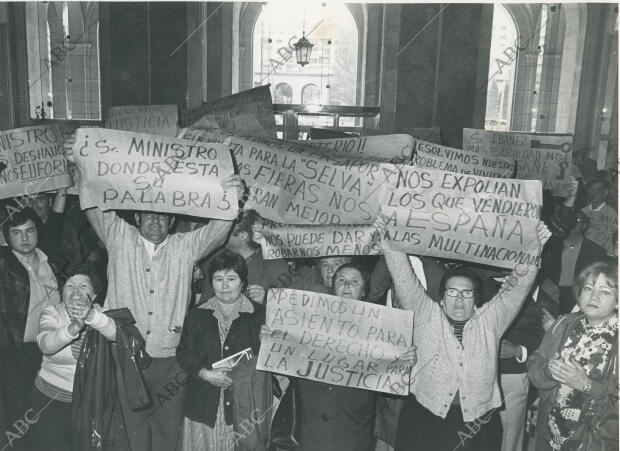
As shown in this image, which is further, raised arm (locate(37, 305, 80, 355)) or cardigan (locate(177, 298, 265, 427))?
cardigan (locate(177, 298, 265, 427))

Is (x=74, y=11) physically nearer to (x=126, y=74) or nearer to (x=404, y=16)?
(x=126, y=74)

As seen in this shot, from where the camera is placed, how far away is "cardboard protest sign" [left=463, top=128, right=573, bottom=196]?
493cm

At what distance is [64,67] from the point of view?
1438 centimetres

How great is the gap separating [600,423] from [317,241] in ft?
5.69

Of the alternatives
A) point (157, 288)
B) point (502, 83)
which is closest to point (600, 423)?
point (157, 288)

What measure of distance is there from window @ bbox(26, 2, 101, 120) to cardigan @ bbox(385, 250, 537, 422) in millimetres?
12629

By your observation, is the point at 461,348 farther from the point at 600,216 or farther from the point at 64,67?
the point at 64,67

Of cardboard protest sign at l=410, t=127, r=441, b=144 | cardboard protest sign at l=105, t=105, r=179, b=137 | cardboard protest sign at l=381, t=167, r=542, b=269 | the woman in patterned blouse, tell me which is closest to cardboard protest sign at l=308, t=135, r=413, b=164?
cardboard protest sign at l=381, t=167, r=542, b=269

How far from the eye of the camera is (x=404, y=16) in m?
8.77

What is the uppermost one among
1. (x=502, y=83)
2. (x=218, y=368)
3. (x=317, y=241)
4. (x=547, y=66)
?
(x=547, y=66)

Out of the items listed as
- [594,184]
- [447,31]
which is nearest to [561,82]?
[447,31]

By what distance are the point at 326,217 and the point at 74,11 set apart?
13628 millimetres

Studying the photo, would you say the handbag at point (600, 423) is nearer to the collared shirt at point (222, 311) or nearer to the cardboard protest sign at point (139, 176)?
the collared shirt at point (222, 311)

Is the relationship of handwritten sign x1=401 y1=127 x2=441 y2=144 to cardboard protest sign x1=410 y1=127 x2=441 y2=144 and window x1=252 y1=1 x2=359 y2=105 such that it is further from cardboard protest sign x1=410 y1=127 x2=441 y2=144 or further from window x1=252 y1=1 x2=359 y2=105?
window x1=252 y1=1 x2=359 y2=105
